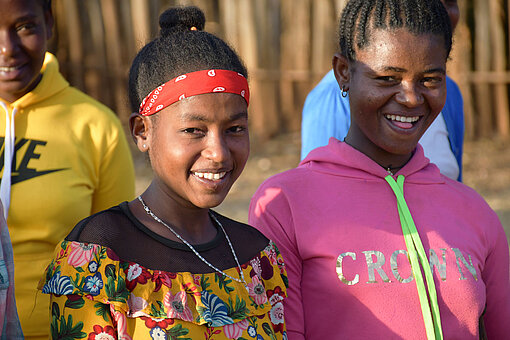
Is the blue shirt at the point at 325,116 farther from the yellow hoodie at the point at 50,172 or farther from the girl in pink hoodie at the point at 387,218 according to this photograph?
the yellow hoodie at the point at 50,172

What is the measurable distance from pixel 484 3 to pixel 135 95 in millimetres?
8163

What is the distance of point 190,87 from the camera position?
2.35 m

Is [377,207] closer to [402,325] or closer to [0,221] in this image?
[402,325]

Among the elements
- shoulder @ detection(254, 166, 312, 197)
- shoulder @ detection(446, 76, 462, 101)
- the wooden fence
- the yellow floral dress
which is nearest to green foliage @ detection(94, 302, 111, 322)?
the yellow floral dress

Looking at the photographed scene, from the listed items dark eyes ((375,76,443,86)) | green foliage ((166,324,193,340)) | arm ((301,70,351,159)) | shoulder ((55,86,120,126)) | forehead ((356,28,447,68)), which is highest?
forehead ((356,28,447,68))

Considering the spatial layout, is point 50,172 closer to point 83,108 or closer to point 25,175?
point 25,175

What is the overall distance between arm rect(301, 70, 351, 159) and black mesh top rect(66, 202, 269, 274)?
957mm

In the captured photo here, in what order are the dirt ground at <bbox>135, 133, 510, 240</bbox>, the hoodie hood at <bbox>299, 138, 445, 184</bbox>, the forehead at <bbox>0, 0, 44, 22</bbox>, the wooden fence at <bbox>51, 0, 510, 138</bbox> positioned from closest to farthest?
the hoodie hood at <bbox>299, 138, 445, 184</bbox>, the forehead at <bbox>0, 0, 44, 22</bbox>, the dirt ground at <bbox>135, 133, 510, 240</bbox>, the wooden fence at <bbox>51, 0, 510, 138</bbox>

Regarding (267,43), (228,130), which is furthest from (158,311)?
(267,43)

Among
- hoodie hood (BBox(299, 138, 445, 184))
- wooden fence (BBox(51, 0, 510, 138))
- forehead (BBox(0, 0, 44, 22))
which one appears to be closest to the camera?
hoodie hood (BBox(299, 138, 445, 184))

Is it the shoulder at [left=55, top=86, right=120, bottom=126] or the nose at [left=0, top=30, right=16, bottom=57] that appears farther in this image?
the shoulder at [left=55, top=86, right=120, bottom=126]

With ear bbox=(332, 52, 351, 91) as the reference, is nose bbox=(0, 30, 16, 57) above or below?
above

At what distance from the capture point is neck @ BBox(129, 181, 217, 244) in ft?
7.89

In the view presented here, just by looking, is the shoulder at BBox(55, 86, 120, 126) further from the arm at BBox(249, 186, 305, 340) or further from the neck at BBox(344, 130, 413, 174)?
the neck at BBox(344, 130, 413, 174)
